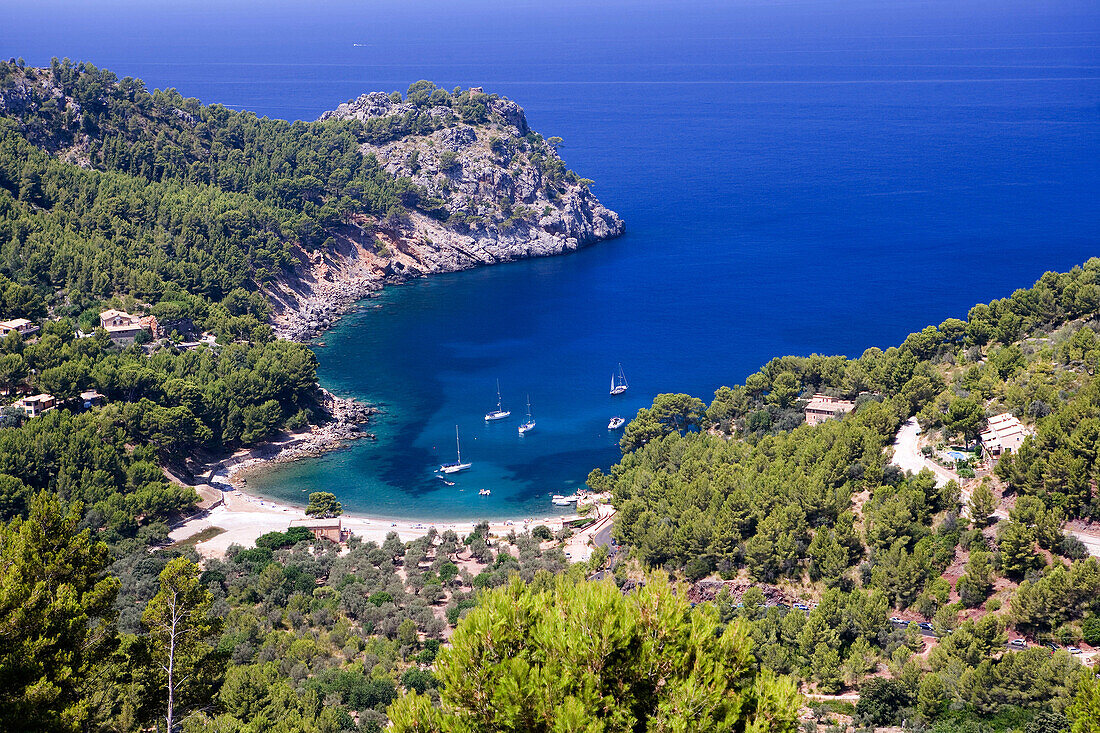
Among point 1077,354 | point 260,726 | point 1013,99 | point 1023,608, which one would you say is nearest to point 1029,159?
point 1013,99

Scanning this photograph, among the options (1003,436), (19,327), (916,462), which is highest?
(19,327)

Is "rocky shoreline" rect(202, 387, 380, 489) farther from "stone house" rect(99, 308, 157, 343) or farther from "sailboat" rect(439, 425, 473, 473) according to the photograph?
"stone house" rect(99, 308, 157, 343)

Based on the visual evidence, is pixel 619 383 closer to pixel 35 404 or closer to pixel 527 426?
pixel 527 426

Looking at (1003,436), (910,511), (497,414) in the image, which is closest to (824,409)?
(1003,436)

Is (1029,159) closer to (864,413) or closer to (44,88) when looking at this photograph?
(864,413)

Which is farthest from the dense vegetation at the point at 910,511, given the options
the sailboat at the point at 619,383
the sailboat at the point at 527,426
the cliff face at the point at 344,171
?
the cliff face at the point at 344,171

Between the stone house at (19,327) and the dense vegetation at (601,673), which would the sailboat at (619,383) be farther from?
the dense vegetation at (601,673)
